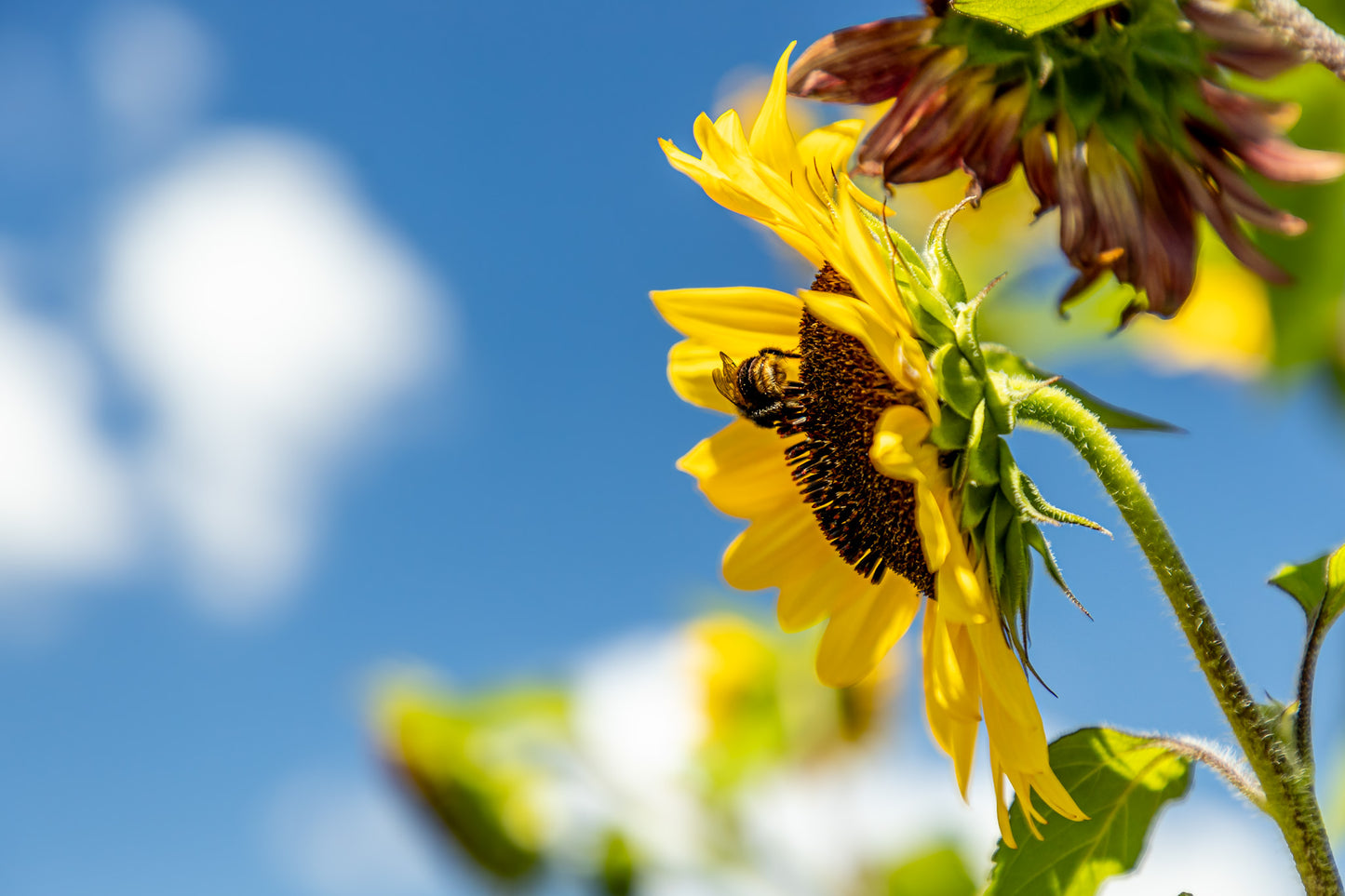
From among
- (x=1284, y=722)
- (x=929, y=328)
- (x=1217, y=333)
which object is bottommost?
(x=1284, y=722)

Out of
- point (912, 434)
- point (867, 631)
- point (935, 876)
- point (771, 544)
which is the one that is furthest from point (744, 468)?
point (935, 876)

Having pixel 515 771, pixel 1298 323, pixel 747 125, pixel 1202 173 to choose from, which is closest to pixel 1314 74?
pixel 1298 323

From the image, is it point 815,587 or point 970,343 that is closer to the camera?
point 970,343

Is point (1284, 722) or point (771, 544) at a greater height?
point (771, 544)

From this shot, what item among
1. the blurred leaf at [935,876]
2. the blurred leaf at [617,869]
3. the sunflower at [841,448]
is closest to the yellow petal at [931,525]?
the sunflower at [841,448]

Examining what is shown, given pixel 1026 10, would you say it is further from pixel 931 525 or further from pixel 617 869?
pixel 617 869

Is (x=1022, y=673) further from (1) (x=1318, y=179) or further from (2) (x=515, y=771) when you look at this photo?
(2) (x=515, y=771)
